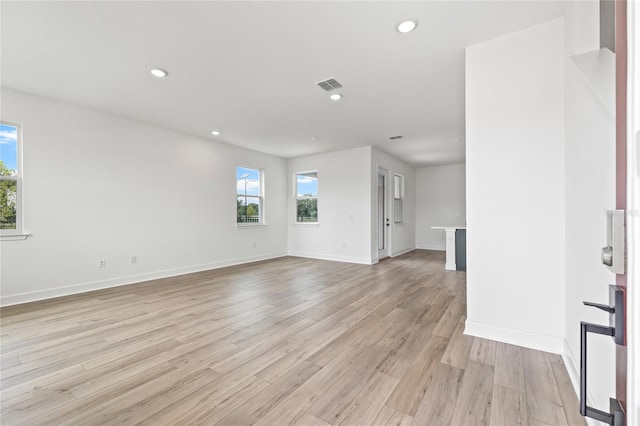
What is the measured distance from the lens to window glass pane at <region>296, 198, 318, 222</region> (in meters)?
7.11

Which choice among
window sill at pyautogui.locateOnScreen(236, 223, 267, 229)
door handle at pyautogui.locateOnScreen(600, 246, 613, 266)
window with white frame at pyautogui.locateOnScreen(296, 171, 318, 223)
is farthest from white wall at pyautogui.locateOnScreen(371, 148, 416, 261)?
door handle at pyautogui.locateOnScreen(600, 246, 613, 266)

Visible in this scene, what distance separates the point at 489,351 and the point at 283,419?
1707mm

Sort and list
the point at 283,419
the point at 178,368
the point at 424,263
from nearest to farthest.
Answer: the point at 283,419 → the point at 178,368 → the point at 424,263

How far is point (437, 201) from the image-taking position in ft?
28.5

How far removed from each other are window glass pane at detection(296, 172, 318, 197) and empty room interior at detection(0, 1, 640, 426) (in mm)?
2385

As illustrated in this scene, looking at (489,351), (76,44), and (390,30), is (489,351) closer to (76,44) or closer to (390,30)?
(390,30)

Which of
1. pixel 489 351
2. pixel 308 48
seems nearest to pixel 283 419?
pixel 489 351

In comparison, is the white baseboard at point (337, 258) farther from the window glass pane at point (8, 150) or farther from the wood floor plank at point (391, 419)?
the window glass pane at point (8, 150)

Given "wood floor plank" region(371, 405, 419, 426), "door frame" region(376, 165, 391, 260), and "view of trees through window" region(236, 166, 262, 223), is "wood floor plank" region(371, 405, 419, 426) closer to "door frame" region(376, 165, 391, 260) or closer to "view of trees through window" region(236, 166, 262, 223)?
"view of trees through window" region(236, 166, 262, 223)

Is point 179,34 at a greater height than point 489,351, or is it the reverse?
point 179,34

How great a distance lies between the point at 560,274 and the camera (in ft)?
6.84

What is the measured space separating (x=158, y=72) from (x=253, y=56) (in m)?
1.15

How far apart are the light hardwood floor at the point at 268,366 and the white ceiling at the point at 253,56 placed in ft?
8.76
